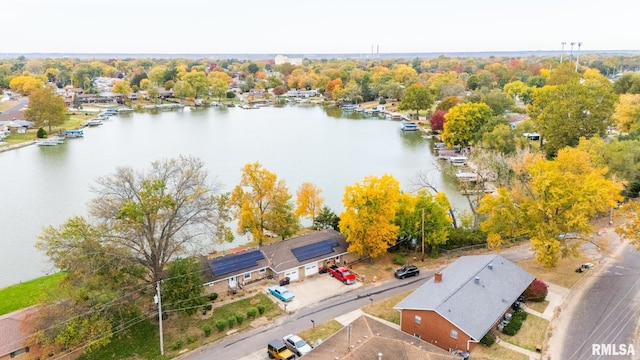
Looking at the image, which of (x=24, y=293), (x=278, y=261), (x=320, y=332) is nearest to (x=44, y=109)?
(x=24, y=293)

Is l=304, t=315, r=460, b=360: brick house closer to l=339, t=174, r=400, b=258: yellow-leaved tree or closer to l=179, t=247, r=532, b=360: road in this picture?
l=179, t=247, r=532, b=360: road

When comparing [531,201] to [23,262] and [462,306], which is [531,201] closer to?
[462,306]

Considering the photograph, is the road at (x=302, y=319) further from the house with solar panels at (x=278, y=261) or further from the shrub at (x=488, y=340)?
the shrub at (x=488, y=340)

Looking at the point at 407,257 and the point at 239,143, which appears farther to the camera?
the point at 239,143

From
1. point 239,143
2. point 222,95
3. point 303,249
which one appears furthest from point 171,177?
point 222,95

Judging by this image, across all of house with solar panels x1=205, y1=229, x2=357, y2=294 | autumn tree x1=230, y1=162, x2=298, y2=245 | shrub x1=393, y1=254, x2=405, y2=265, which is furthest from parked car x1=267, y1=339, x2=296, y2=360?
shrub x1=393, y1=254, x2=405, y2=265
